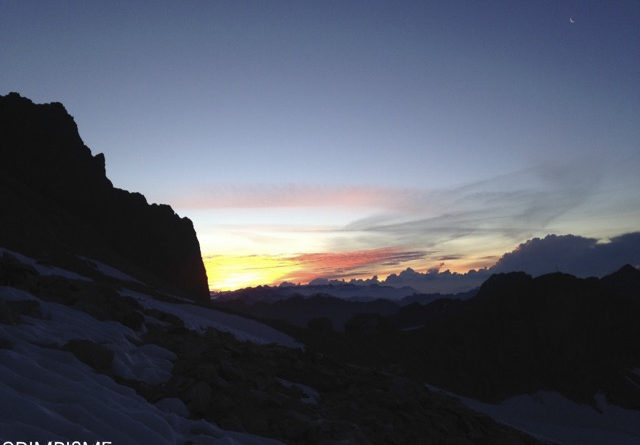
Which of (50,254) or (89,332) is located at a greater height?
(50,254)

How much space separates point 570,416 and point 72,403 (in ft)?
173

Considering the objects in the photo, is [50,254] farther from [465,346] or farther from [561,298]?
[561,298]

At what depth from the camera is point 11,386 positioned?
5.67m

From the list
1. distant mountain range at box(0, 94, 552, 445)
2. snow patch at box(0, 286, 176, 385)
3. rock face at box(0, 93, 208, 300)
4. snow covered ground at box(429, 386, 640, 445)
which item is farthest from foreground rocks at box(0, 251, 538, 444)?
rock face at box(0, 93, 208, 300)

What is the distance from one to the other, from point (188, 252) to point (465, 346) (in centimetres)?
5363

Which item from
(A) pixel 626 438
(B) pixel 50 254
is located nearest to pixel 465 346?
(A) pixel 626 438

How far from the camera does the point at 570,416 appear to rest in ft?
148

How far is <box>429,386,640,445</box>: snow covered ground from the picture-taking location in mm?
38094

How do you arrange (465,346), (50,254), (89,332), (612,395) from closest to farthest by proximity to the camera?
(89,332) < (50,254) < (612,395) < (465,346)

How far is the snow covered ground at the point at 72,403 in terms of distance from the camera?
503 cm

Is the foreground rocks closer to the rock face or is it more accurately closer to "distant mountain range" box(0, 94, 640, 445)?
"distant mountain range" box(0, 94, 640, 445)

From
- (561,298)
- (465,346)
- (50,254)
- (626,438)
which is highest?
(50,254)

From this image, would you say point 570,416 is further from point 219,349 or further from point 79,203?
point 79,203

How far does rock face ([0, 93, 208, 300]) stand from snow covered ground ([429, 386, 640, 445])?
146 ft
